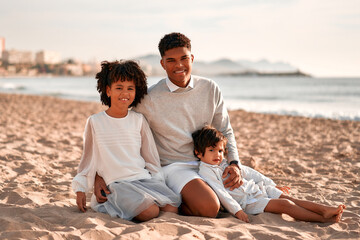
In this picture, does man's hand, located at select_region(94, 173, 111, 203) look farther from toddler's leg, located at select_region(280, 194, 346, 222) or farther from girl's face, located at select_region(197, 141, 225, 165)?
toddler's leg, located at select_region(280, 194, 346, 222)

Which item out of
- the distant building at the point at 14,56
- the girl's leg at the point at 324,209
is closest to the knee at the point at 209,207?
the girl's leg at the point at 324,209

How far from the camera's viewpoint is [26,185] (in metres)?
3.70

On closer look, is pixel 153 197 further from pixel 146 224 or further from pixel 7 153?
pixel 7 153

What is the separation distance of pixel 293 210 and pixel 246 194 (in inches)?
15.4

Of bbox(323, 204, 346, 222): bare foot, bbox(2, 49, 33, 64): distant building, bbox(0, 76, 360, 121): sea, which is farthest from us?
bbox(2, 49, 33, 64): distant building

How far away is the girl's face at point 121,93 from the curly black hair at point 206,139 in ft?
2.21

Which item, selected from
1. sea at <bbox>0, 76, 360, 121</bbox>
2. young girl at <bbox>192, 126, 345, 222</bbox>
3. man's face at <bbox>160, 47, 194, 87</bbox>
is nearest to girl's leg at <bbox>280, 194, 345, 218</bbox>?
young girl at <bbox>192, 126, 345, 222</bbox>

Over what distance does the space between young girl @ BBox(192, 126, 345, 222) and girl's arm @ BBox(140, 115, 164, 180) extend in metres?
0.36

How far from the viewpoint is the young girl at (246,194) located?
9.30ft

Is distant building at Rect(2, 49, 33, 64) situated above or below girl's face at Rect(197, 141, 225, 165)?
above

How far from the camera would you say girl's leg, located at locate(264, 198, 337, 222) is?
2.83 metres

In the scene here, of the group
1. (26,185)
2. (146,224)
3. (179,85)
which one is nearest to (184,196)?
(146,224)

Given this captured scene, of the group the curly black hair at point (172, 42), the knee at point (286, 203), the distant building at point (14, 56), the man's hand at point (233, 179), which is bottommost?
the knee at point (286, 203)

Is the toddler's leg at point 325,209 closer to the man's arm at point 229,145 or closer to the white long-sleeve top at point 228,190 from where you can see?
the white long-sleeve top at point 228,190
